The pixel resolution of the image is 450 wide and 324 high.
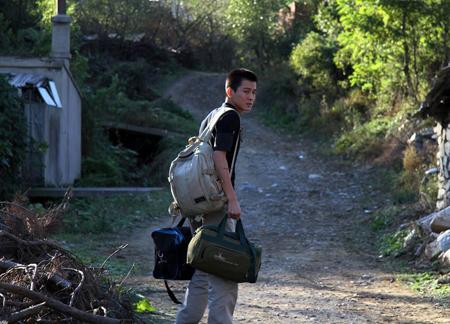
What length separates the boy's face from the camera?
17.7ft

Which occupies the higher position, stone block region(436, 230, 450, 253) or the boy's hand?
the boy's hand

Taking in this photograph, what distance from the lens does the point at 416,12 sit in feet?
58.2

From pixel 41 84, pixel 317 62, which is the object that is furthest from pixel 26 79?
pixel 317 62

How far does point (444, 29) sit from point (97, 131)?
799cm

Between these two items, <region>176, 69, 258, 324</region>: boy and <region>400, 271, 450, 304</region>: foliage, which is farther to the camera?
<region>400, 271, 450, 304</region>: foliage

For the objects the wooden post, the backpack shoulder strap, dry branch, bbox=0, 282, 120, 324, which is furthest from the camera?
the wooden post

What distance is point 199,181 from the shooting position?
204 inches

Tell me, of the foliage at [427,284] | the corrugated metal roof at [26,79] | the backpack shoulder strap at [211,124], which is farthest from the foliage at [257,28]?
the backpack shoulder strap at [211,124]

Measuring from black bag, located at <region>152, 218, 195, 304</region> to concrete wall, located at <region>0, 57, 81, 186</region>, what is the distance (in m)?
10.5

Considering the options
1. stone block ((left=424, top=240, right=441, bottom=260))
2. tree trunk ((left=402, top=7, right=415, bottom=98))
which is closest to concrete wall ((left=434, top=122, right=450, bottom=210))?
stone block ((left=424, top=240, right=441, bottom=260))

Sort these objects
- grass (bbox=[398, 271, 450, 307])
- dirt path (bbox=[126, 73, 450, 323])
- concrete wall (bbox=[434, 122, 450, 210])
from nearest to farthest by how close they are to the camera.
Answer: dirt path (bbox=[126, 73, 450, 323])
grass (bbox=[398, 271, 450, 307])
concrete wall (bbox=[434, 122, 450, 210])

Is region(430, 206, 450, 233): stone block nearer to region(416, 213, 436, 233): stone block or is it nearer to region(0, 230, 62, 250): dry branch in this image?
region(416, 213, 436, 233): stone block

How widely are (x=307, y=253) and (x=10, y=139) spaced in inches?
210

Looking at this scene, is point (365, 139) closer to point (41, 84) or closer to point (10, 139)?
point (41, 84)
